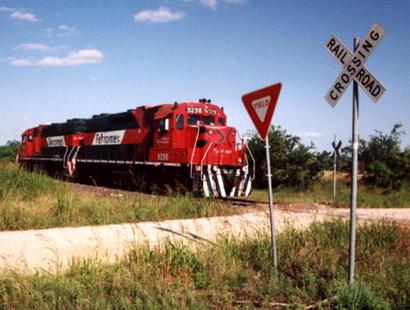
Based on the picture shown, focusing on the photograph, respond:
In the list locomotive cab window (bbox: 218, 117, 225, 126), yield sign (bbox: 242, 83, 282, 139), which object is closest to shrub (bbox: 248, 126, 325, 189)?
locomotive cab window (bbox: 218, 117, 225, 126)

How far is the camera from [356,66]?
17.3 feet

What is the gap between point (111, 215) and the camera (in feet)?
35.0

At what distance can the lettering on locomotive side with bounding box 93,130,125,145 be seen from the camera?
21.3 metres

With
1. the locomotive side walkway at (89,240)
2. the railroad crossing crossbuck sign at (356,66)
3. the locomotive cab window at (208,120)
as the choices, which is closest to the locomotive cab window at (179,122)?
the locomotive cab window at (208,120)

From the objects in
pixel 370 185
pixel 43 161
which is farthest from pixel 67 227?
pixel 370 185

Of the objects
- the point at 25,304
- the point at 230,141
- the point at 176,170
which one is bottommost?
the point at 25,304

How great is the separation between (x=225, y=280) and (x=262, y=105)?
242cm

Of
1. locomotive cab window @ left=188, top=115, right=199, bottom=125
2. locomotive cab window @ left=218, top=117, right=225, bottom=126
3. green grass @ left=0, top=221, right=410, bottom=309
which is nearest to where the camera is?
green grass @ left=0, top=221, right=410, bottom=309

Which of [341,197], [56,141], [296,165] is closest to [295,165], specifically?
[296,165]

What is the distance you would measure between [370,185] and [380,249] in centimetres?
2390

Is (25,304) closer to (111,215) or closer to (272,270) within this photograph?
(272,270)

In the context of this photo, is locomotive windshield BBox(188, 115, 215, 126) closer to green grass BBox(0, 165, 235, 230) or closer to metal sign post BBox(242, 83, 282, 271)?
green grass BBox(0, 165, 235, 230)

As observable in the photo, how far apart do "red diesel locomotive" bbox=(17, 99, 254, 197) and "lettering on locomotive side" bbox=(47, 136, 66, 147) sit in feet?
10.2

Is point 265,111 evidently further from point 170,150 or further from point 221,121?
point 221,121
